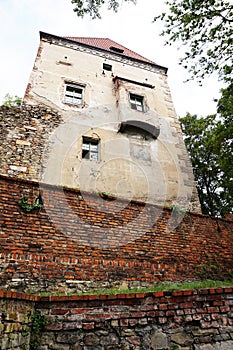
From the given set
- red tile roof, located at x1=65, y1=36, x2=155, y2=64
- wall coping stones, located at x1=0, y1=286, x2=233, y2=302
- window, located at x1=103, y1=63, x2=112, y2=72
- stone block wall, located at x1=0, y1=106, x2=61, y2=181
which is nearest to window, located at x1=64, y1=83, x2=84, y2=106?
stone block wall, located at x1=0, y1=106, x2=61, y2=181

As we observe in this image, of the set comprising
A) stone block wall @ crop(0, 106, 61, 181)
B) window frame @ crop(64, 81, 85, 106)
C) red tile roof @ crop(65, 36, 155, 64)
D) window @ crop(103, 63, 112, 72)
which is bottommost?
stone block wall @ crop(0, 106, 61, 181)

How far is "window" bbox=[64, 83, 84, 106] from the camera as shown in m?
12.0

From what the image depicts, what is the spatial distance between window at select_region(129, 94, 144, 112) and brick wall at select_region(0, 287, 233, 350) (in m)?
10.7

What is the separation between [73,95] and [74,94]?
11 cm

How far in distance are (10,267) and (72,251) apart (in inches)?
48.4

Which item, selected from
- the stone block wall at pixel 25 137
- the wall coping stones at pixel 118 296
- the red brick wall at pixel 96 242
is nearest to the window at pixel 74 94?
the stone block wall at pixel 25 137

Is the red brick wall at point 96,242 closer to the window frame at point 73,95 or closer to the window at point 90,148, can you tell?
the window at point 90,148

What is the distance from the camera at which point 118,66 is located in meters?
14.6

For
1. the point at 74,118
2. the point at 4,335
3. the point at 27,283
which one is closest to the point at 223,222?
the point at 27,283

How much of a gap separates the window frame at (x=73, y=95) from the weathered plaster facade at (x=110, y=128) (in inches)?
1.9

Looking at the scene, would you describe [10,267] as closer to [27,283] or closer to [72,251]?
[27,283]

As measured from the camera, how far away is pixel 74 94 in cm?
1234

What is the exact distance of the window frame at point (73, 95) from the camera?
471 inches

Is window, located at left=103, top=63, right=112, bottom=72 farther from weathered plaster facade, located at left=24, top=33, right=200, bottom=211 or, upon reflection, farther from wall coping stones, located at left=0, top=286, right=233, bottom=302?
wall coping stones, located at left=0, top=286, right=233, bottom=302
